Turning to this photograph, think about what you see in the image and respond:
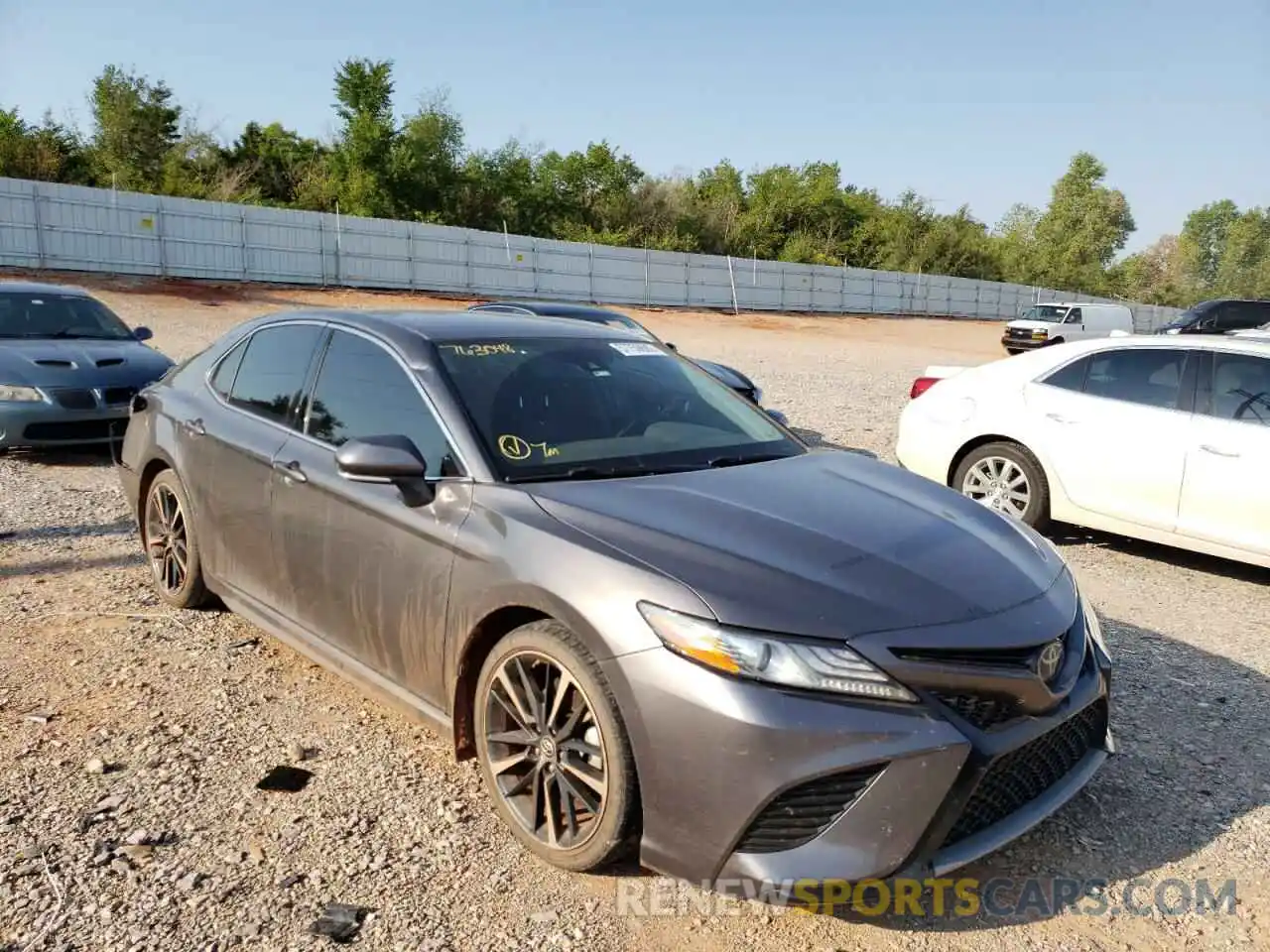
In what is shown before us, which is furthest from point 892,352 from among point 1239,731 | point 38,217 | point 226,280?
point 1239,731

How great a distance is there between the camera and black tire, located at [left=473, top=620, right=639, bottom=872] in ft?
8.69

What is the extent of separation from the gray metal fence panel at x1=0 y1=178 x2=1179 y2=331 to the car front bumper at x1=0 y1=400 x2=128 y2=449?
23572mm

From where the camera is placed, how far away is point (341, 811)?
10.5ft

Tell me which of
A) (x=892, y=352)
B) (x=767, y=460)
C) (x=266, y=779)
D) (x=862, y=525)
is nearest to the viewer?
(x=862, y=525)

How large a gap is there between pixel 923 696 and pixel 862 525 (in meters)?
0.72

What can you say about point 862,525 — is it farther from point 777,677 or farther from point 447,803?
point 447,803

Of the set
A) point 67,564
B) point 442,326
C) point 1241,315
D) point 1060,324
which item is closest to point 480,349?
point 442,326

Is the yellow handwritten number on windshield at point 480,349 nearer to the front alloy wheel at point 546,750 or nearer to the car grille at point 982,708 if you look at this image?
the front alloy wheel at point 546,750

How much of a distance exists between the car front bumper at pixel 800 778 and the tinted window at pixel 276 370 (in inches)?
89.1

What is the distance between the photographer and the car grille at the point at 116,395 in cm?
814

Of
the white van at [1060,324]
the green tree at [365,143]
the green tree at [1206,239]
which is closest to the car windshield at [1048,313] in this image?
the white van at [1060,324]

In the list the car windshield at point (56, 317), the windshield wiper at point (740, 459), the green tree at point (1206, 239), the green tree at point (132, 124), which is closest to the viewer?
the windshield wiper at point (740, 459)

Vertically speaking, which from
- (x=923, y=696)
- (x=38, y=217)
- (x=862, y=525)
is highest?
(x=38, y=217)

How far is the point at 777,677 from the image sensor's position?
2453 millimetres
